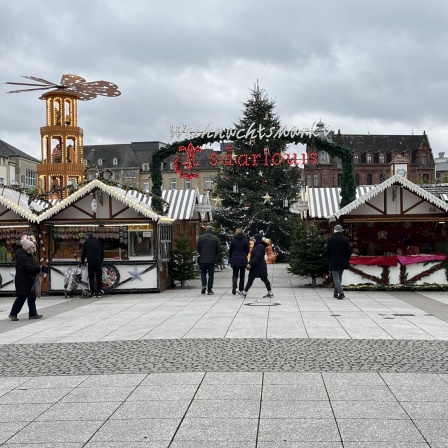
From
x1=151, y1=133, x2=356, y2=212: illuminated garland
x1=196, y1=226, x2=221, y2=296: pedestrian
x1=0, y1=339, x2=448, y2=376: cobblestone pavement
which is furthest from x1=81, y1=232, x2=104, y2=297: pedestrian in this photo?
x1=0, y1=339, x2=448, y2=376: cobblestone pavement

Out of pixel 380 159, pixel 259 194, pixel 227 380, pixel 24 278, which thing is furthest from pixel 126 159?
pixel 227 380

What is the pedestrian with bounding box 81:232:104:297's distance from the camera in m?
18.9

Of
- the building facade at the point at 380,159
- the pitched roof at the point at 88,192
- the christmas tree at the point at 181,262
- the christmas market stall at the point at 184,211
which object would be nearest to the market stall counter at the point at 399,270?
the christmas tree at the point at 181,262

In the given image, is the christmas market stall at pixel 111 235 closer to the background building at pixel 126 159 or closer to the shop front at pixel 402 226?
the shop front at pixel 402 226

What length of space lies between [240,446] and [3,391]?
10.3 feet

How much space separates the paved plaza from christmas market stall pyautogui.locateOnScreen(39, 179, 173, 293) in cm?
627

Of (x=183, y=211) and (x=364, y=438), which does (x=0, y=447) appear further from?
(x=183, y=211)

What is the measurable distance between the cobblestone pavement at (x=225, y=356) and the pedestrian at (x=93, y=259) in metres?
8.69

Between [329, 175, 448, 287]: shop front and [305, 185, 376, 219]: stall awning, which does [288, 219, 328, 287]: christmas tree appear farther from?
[305, 185, 376, 219]: stall awning

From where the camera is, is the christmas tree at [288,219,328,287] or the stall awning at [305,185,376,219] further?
the stall awning at [305,185,376,219]

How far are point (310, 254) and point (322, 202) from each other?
4.55 meters

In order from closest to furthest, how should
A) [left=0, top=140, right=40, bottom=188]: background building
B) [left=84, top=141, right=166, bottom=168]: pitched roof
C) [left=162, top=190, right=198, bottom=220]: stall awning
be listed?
[left=162, top=190, right=198, bottom=220]: stall awning, [left=0, top=140, right=40, bottom=188]: background building, [left=84, top=141, right=166, bottom=168]: pitched roof

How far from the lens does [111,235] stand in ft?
67.1

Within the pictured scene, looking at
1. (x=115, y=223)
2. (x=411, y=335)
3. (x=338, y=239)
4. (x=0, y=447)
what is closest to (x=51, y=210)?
(x=115, y=223)
